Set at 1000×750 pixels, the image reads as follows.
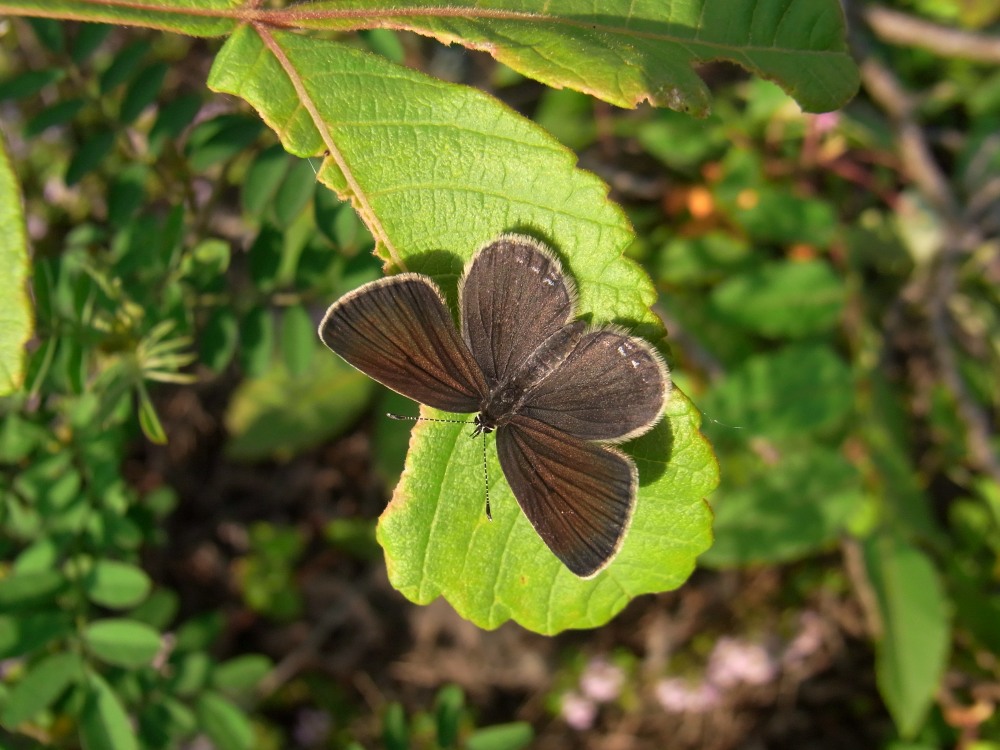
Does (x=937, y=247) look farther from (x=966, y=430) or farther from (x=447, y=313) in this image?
(x=447, y=313)

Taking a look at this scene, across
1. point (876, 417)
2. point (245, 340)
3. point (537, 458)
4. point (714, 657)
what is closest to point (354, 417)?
point (245, 340)

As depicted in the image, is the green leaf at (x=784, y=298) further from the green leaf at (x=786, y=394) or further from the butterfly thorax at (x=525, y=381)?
the butterfly thorax at (x=525, y=381)

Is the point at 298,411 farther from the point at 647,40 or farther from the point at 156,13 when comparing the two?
the point at 647,40

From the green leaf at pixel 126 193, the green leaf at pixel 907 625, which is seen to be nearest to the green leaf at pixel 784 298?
the green leaf at pixel 907 625

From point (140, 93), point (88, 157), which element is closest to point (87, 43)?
point (140, 93)

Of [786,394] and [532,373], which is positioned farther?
[786,394]
